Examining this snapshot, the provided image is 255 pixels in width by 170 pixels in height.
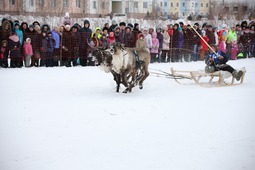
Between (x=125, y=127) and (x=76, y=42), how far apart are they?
324 inches

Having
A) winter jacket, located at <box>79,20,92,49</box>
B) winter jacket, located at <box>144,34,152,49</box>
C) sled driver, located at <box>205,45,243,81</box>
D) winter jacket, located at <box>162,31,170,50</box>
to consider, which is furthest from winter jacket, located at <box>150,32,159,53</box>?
sled driver, located at <box>205,45,243,81</box>

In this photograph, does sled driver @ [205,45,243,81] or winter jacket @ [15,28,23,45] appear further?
winter jacket @ [15,28,23,45]

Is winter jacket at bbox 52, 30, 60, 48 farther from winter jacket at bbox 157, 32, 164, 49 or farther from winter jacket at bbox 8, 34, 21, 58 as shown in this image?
winter jacket at bbox 157, 32, 164, 49

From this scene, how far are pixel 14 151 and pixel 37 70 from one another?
7.71 m

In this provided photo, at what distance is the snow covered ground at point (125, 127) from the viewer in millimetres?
4527

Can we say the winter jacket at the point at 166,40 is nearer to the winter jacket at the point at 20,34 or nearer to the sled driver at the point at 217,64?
the winter jacket at the point at 20,34

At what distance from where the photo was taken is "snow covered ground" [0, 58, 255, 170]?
453 cm

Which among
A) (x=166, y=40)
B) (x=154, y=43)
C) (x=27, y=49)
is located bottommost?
(x=27, y=49)

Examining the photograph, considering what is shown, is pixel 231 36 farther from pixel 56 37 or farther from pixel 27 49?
pixel 27 49

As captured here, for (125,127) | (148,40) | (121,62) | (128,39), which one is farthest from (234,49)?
(125,127)

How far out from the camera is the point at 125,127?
5.89 m

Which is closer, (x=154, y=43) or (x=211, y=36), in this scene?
(x=154, y=43)

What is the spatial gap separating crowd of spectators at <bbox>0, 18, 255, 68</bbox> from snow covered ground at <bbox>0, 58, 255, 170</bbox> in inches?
109

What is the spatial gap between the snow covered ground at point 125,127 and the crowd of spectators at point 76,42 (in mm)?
2757
